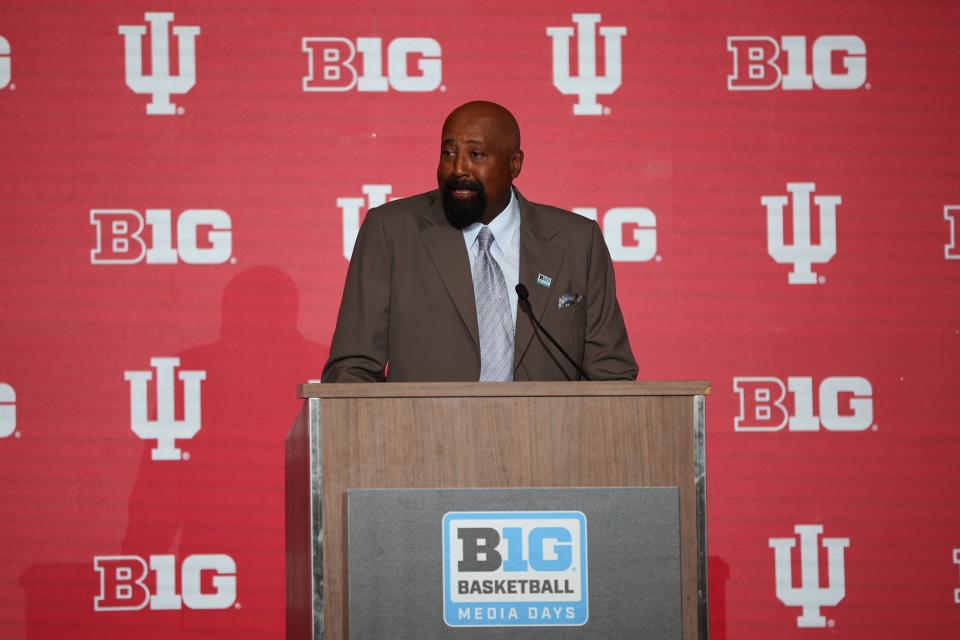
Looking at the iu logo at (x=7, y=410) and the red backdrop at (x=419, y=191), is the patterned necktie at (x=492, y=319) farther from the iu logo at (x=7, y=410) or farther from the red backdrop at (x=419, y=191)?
the iu logo at (x=7, y=410)

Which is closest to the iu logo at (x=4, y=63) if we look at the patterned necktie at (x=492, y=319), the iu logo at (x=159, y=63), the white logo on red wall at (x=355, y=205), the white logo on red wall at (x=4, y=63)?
the white logo on red wall at (x=4, y=63)

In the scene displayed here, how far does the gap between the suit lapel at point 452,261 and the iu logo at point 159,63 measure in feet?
4.46

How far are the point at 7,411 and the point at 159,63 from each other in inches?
43.1

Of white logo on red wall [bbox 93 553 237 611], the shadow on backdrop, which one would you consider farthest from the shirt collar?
white logo on red wall [bbox 93 553 237 611]

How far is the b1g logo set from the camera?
1648mm

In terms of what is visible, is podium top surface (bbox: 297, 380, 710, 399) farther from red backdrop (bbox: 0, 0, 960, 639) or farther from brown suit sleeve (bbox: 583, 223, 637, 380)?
red backdrop (bbox: 0, 0, 960, 639)

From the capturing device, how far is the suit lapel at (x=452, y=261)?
228cm

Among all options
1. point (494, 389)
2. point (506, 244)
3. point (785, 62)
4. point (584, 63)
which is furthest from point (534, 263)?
point (785, 62)

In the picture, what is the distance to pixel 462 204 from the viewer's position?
238cm

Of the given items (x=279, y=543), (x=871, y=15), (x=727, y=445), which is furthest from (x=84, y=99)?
(x=871, y=15)

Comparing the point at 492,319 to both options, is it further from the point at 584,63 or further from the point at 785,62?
the point at 785,62

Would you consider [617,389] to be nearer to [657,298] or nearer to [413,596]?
[413,596]

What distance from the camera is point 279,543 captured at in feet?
11.1

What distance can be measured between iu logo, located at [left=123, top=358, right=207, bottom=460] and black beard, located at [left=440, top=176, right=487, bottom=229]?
1307 mm
